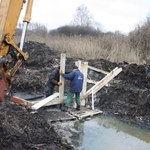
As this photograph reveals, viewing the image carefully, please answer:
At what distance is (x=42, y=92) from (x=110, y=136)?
200 inches

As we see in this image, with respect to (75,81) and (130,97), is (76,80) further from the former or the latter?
(130,97)

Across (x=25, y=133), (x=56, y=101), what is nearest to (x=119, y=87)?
(x=56, y=101)

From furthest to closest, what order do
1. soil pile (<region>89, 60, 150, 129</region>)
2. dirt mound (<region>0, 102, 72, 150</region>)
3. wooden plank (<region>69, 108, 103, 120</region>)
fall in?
soil pile (<region>89, 60, 150, 129</region>)
wooden plank (<region>69, 108, 103, 120</region>)
dirt mound (<region>0, 102, 72, 150</region>)

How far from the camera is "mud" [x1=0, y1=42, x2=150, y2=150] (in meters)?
5.34

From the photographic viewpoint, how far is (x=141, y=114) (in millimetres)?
8453

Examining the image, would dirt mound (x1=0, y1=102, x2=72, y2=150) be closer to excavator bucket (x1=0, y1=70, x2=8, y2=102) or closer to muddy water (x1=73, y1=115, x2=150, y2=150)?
muddy water (x1=73, y1=115, x2=150, y2=150)

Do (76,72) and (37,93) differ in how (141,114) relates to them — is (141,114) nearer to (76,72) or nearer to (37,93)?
(76,72)

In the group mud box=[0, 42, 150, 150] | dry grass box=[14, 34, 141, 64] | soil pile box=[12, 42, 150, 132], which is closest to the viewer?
mud box=[0, 42, 150, 150]

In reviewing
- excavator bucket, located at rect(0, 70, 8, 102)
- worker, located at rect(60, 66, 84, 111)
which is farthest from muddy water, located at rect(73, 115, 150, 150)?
excavator bucket, located at rect(0, 70, 8, 102)

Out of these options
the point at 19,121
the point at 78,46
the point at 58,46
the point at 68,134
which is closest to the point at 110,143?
the point at 68,134

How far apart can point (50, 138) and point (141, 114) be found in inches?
157

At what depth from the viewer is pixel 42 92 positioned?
11203mm

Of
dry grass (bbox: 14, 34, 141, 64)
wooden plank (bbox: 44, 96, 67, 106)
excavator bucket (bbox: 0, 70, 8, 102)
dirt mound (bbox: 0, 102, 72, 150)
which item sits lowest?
dirt mound (bbox: 0, 102, 72, 150)

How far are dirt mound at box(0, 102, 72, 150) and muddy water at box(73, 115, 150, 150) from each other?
79cm
